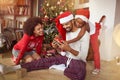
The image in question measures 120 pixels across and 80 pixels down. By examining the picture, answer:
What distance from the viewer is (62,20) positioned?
4.06 ft

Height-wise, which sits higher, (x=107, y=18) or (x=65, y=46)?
(x=107, y=18)

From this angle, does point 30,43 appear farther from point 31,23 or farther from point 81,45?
point 81,45

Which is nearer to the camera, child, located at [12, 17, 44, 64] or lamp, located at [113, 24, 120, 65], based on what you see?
lamp, located at [113, 24, 120, 65]

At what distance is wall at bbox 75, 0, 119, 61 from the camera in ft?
3.95

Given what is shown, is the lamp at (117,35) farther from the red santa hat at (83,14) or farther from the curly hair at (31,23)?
the curly hair at (31,23)

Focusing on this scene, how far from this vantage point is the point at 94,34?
123 centimetres

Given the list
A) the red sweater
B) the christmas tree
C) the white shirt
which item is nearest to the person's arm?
the white shirt

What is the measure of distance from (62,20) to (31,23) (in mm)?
198

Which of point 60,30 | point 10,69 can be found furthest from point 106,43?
point 10,69

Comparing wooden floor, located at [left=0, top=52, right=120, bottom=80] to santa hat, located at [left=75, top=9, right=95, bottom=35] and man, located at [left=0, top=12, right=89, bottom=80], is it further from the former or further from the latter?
santa hat, located at [left=75, top=9, right=95, bottom=35]

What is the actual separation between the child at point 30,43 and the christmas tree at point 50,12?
0.06 meters

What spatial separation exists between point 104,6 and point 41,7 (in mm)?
386

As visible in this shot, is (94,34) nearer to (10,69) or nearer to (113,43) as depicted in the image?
(113,43)

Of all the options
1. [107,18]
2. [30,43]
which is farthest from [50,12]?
[107,18]
